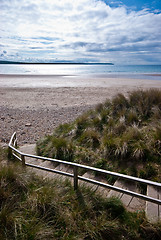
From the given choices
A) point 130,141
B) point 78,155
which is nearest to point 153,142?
point 130,141

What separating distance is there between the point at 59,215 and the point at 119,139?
9.35 feet

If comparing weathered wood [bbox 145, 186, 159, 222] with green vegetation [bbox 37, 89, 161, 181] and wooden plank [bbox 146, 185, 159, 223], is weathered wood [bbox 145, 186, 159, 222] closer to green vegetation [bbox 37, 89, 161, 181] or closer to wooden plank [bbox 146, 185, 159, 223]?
wooden plank [bbox 146, 185, 159, 223]

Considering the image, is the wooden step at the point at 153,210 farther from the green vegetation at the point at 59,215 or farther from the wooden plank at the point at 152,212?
the green vegetation at the point at 59,215

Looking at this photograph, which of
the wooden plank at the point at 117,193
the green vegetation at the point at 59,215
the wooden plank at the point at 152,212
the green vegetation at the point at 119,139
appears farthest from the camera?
the green vegetation at the point at 119,139

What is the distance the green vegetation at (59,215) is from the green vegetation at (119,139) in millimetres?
1334

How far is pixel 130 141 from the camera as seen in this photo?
5.01 meters

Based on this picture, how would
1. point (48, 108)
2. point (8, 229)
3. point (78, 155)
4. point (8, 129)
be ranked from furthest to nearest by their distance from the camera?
point (48, 108)
point (8, 129)
point (78, 155)
point (8, 229)

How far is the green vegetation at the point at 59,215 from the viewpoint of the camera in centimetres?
261

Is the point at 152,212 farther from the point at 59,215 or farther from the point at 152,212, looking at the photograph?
the point at 59,215

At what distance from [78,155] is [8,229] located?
2964 millimetres

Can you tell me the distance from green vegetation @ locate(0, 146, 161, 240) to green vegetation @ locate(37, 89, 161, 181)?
1334 millimetres

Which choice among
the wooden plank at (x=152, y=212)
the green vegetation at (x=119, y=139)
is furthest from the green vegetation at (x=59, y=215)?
the green vegetation at (x=119, y=139)

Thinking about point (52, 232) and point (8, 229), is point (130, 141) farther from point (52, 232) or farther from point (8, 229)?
point (8, 229)

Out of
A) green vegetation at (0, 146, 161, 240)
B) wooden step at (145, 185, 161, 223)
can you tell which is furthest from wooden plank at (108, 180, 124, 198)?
wooden step at (145, 185, 161, 223)
